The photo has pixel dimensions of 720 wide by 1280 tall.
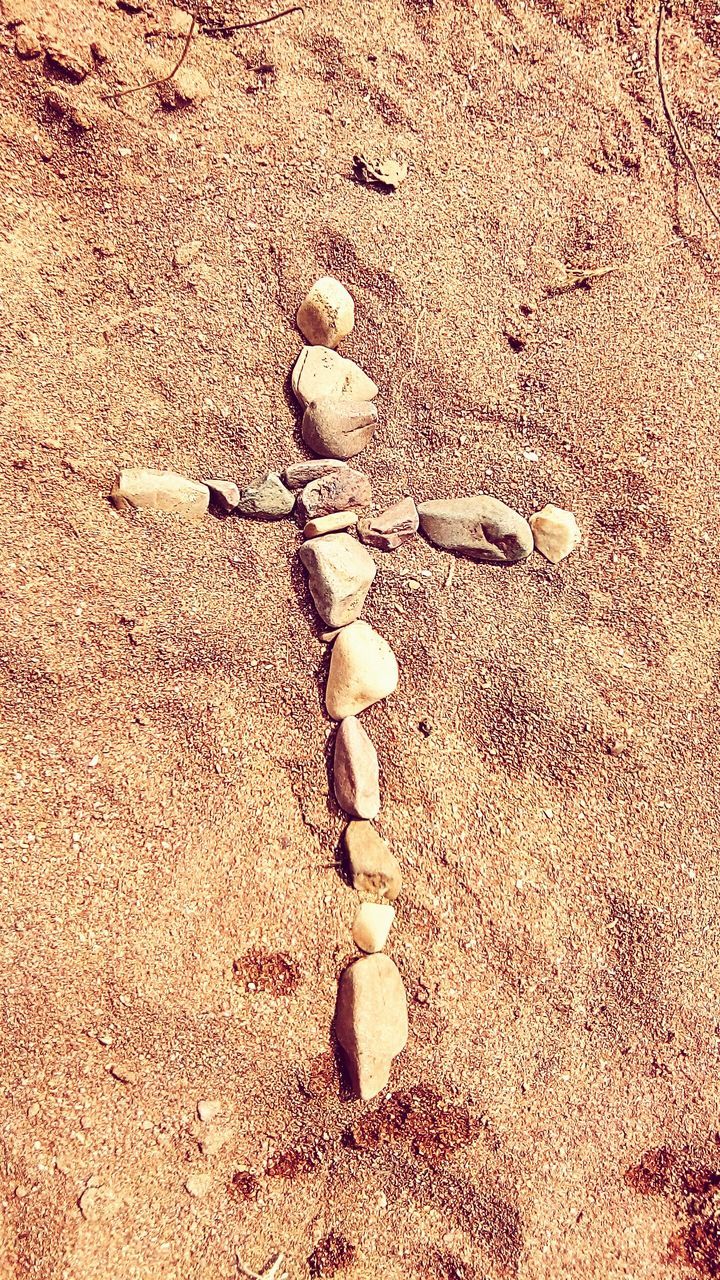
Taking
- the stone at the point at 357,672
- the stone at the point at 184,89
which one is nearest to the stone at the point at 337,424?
the stone at the point at 357,672

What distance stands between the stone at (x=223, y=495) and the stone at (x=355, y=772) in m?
0.59

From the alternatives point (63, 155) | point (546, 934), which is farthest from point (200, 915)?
point (63, 155)

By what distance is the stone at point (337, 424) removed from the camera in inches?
65.9

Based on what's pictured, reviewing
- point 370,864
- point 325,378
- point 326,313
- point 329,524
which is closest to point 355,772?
point 370,864

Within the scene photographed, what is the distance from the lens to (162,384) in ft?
5.51

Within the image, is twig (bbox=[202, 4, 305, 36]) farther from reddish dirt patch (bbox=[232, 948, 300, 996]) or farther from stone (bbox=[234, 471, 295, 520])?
reddish dirt patch (bbox=[232, 948, 300, 996])

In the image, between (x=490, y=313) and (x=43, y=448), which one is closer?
(x=43, y=448)

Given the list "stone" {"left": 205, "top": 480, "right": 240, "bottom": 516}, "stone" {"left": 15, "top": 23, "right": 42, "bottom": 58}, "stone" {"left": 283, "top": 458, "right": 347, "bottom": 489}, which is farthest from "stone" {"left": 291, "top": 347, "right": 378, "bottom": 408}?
"stone" {"left": 15, "top": 23, "right": 42, "bottom": 58}

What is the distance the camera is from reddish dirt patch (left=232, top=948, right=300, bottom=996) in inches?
61.3

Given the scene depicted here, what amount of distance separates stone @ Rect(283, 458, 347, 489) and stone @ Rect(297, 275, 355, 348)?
1.02 feet

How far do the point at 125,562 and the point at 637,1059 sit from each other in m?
1.69

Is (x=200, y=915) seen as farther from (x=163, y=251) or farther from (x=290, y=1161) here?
(x=163, y=251)

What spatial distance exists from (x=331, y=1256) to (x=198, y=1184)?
33 centimetres

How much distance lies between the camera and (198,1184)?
1.47 m
